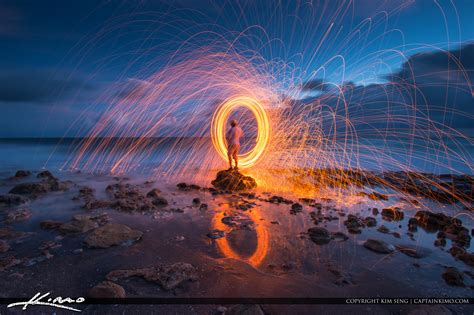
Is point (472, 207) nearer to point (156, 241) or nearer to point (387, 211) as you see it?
point (387, 211)

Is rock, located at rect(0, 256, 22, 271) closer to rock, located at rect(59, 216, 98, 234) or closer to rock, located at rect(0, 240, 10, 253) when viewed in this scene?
rock, located at rect(0, 240, 10, 253)

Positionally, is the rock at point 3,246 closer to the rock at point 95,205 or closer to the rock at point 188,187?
the rock at point 95,205

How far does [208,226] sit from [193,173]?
9.07 m

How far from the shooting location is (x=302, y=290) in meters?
3.67

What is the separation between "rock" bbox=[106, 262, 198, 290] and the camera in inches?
147

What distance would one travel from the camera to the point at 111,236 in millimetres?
5188

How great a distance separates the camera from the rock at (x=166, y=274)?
3736mm

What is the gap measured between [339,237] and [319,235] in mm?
442

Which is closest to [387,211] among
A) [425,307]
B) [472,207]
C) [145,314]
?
Result: [472,207]

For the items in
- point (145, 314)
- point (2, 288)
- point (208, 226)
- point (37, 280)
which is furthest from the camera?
point (208, 226)

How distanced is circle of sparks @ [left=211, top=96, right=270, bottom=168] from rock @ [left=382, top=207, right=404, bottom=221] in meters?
5.93

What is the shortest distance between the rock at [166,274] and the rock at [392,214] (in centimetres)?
594

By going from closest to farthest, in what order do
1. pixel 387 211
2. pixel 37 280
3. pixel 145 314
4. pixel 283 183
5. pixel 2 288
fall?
pixel 145 314
pixel 2 288
pixel 37 280
pixel 387 211
pixel 283 183

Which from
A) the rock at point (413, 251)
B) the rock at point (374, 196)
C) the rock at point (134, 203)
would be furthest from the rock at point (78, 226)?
the rock at point (374, 196)
